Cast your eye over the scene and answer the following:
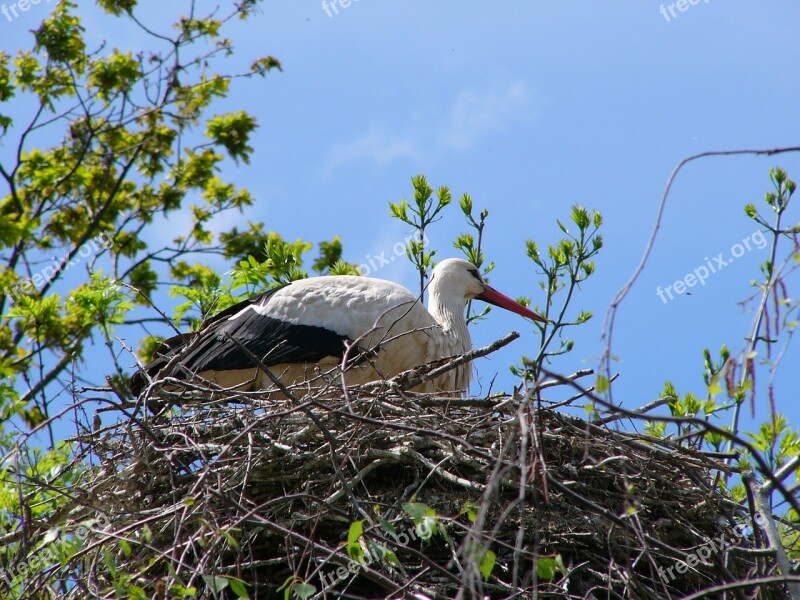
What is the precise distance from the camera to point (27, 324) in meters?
9.18

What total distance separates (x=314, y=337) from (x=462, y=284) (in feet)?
3.75

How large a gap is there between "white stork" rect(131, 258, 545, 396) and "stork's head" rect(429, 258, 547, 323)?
1.24ft

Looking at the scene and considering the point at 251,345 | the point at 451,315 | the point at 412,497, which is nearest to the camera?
the point at 412,497

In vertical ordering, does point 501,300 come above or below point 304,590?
above

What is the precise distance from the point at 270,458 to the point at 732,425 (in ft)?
6.53

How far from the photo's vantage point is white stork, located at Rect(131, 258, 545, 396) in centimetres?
536

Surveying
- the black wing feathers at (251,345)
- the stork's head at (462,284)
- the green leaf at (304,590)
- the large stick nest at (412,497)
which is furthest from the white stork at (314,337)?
the green leaf at (304,590)

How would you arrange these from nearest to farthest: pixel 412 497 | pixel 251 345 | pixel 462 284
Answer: pixel 412 497 → pixel 251 345 → pixel 462 284

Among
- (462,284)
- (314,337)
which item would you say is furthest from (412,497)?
(462,284)

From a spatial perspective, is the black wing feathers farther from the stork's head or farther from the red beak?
the red beak

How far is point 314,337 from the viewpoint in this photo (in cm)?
546

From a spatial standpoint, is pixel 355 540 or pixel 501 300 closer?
pixel 355 540

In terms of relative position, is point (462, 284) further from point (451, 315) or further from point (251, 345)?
point (251, 345)

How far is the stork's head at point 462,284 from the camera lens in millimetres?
6156
